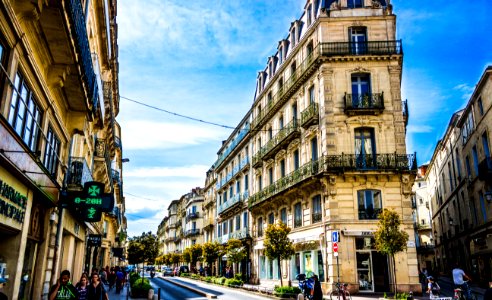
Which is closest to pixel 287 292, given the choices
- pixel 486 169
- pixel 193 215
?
pixel 486 169

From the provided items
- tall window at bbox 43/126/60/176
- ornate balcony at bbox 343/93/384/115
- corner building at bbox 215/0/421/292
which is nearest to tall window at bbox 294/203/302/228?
Result: corner building at bbox 215/0/421/292

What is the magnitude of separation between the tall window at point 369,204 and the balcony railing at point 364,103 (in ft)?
15.9

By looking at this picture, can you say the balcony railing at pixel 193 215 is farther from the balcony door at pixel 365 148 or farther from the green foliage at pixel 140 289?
the green foliage at pixel 140 289

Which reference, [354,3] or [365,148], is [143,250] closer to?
[365,148]

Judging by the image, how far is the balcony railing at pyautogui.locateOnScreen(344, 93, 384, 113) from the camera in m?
24.4

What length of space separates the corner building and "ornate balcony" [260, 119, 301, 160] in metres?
0.11

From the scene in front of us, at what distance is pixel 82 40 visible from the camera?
10.2m

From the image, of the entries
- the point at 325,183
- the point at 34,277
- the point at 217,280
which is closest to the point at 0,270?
the point at 34,277

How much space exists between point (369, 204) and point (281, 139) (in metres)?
9.98

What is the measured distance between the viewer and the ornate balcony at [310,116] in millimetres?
25812

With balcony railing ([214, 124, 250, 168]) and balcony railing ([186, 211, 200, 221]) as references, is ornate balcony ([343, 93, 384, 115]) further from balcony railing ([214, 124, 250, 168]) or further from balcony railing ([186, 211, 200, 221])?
balcony railing ([186, 211, 200, 221])

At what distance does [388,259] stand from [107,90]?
18373 millimetres

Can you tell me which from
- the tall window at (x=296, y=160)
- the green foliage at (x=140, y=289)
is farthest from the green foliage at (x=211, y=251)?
the green foliage at (x=140, y=289)

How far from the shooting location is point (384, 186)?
76.7 feet
